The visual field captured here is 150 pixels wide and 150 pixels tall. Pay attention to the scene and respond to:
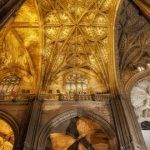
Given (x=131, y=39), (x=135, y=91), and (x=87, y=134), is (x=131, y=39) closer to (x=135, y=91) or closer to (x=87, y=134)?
(x=135, y=91)

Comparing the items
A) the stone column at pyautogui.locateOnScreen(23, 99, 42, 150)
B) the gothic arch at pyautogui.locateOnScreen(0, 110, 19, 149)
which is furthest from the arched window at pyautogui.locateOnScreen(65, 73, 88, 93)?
the gothic arch at pyautogui.locateOnScreen(0, 110, 19, 149)

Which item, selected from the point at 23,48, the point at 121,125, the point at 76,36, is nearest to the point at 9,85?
the point at 23,48

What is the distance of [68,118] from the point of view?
11477 millimetres

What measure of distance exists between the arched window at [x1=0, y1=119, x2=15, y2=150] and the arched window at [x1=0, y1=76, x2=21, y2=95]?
2289 millimetres

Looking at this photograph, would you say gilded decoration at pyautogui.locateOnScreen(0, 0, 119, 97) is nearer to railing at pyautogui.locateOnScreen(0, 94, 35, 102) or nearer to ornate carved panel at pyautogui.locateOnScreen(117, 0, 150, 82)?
ornate carved panel at pyautogui.locateOnScreen(117, 0, 150, 82)

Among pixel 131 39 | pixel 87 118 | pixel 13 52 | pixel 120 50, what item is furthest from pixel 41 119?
pixel 131 39

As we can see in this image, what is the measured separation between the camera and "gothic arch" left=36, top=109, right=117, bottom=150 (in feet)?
32.8

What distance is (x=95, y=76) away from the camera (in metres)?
15.0

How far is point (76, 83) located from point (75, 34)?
3.34 metres

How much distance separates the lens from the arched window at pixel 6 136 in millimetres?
11613

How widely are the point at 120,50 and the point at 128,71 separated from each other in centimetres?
157

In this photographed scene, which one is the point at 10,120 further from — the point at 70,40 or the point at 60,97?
the point at 70,40

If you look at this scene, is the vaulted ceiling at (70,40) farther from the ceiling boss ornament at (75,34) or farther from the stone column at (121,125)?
the stone column at (121,125)

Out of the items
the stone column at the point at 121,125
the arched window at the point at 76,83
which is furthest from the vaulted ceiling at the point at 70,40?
the stone column at the point at 121,125
